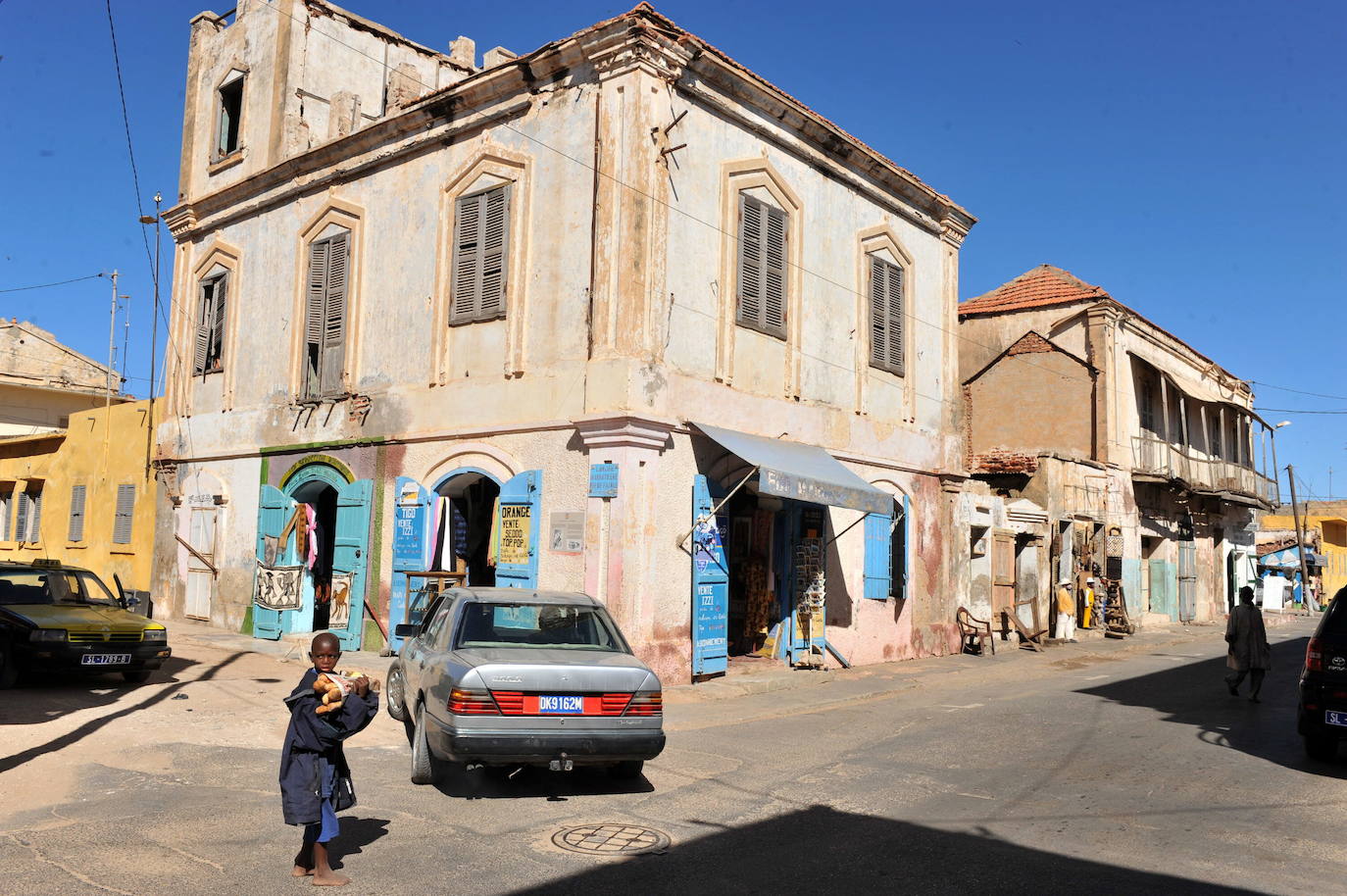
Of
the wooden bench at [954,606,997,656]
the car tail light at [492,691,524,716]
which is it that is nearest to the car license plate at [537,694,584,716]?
the car tail light at [492,691,524,716]

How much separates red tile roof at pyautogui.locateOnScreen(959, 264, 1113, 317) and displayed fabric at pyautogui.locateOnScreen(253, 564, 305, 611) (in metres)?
21.1

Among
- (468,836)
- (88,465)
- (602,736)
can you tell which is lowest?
(468,836)

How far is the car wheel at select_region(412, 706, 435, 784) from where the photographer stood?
773cm

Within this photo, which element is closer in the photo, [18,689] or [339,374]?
[18,689]

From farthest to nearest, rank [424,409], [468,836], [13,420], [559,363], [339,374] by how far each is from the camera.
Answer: [13,420]
[339,374]
[424,409]
[559,363]
[468,836]

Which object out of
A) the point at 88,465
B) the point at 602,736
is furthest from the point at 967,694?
the point at 88,465

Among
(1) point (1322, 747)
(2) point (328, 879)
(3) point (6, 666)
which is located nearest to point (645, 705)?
(2) point (328, 879)

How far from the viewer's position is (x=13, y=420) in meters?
41.0

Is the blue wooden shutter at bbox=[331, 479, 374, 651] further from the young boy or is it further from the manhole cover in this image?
the young boy

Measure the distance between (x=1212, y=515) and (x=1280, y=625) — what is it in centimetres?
413

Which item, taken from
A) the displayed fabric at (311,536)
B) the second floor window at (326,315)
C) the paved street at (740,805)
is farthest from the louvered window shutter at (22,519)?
the paved street at (740,805)

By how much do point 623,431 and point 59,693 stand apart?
730 cm

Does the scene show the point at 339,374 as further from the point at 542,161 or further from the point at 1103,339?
the point at 1103,339

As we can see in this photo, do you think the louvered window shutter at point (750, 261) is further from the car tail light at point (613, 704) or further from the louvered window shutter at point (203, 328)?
the louvered window shutter at point (203, 328)
